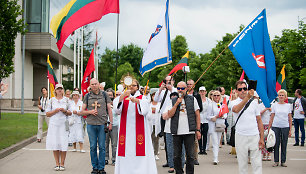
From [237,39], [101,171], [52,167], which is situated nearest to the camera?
[237,39]

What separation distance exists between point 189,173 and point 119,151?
1.54m

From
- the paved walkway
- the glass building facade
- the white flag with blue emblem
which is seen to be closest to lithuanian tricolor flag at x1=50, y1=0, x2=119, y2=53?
the white flag with blue emblem

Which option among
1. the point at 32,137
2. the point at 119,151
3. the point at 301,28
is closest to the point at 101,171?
the point at 119,151

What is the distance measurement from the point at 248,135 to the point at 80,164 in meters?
5.12

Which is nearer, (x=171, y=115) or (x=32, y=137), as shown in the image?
(x=171, y=115)

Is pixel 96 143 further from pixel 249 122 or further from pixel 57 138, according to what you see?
pixel 249 122

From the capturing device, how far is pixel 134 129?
7.49 m

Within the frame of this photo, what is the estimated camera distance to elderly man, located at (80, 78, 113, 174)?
8383 millimetres

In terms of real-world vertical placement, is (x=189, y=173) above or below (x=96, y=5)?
below

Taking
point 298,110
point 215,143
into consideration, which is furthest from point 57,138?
point 298,110

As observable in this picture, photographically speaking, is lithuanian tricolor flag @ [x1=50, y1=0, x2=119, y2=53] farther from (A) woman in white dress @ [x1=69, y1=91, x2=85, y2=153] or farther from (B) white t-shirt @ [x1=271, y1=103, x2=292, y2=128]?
(B) white t-shirt @ [x1=271, y1=103, x2=292, y2=128]

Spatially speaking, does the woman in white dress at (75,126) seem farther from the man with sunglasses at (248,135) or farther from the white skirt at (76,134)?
the man with sunglasses at (248,135)

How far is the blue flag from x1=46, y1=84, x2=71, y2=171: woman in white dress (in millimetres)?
4483

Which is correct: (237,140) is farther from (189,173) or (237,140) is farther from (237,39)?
(237,39)
